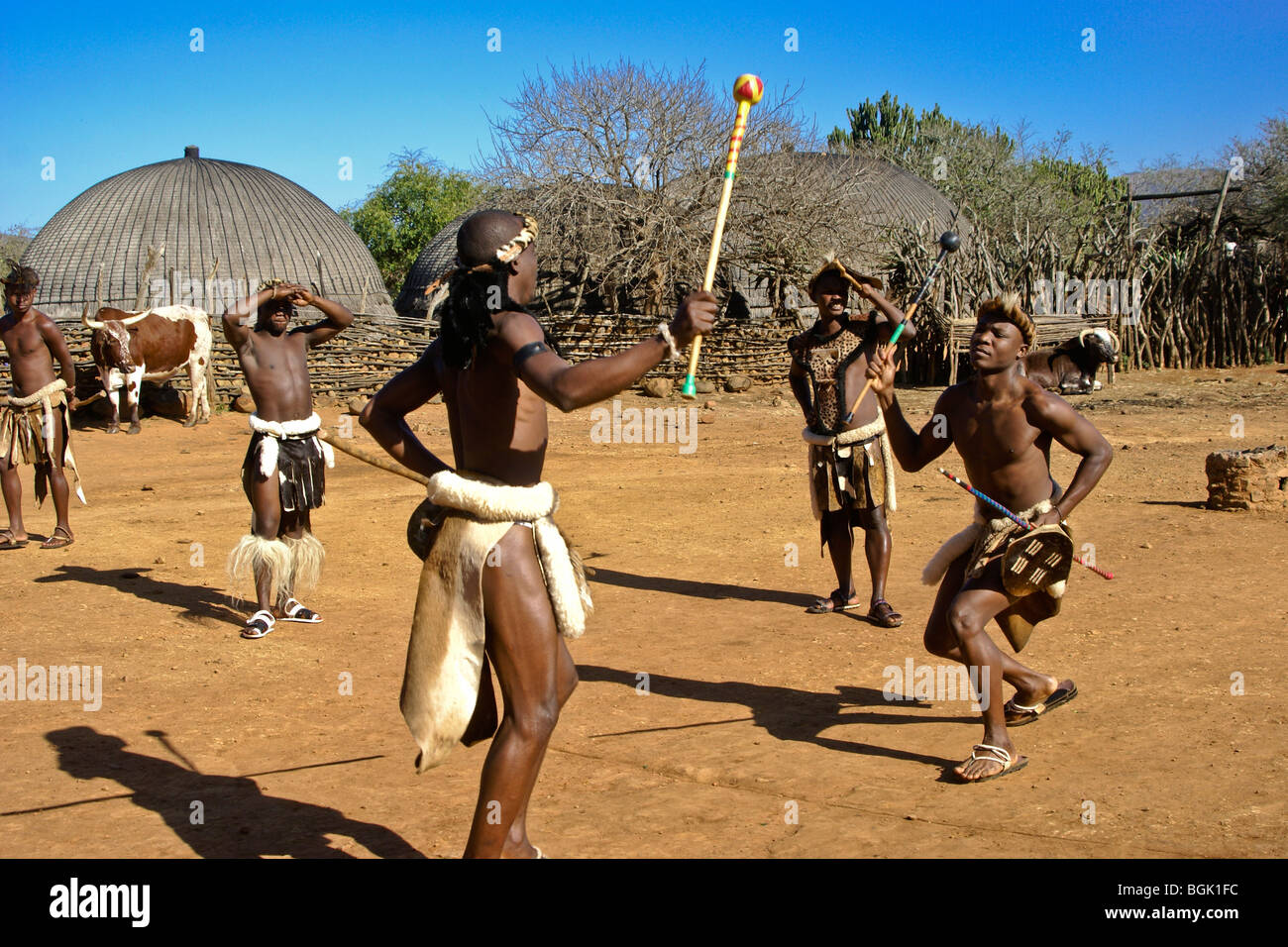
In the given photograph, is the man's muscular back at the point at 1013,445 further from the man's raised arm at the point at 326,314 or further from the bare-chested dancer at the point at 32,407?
the bare-chested dancer at the point at 32,407

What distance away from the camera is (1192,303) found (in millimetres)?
21438

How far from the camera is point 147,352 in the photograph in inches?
630

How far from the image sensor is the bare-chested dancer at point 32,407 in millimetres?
8180

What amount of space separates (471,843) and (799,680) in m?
2.56

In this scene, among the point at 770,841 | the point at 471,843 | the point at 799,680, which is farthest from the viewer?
the point at 799,680

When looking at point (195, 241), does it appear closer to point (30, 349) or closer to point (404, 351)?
point (404, 351)

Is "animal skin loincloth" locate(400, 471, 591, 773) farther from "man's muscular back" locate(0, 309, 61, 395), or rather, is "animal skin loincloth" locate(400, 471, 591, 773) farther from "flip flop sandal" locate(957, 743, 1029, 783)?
"man's muscular back" locate(0, 309, 61, 395)

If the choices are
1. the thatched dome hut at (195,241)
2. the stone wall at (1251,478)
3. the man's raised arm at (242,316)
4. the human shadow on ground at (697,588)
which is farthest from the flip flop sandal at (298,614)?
the thatched dome hut at (195,241)

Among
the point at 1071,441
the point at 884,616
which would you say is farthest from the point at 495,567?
the point at 884,616

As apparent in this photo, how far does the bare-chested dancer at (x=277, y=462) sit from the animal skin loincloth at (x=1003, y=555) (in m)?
3.64

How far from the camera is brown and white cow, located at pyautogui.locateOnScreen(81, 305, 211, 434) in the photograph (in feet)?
50.9

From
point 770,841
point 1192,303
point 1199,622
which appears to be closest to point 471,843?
point 770,841

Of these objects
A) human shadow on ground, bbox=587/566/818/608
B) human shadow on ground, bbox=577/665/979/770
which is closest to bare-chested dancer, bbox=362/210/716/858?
human shadow on ground, bbox=577/665/979/770

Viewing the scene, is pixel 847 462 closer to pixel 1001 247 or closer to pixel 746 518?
pixel 746 518
